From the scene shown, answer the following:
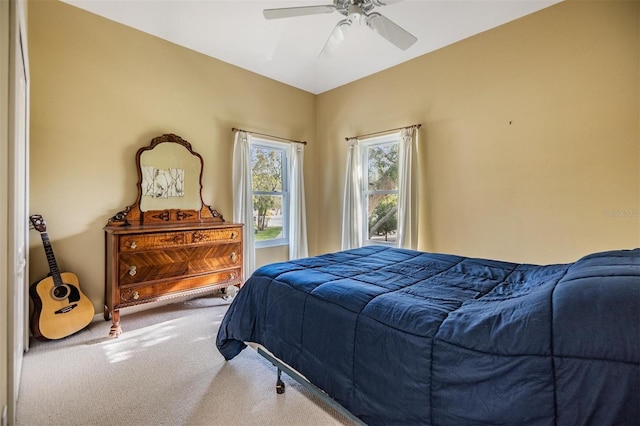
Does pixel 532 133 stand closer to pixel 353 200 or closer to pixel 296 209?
pixel 353 200

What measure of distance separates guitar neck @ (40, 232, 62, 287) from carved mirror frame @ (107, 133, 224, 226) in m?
0.52

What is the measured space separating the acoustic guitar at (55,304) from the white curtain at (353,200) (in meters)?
3.03

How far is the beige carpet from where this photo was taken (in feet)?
5.33

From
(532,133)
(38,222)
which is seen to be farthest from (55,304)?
(532,133)

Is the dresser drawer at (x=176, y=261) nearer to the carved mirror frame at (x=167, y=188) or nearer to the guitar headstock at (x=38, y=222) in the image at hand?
the carved mirror frame at (x=167, y=188)

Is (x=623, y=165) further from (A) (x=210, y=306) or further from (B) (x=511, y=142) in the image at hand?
(A) (x=210, y=306)

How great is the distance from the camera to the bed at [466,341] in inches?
31.9

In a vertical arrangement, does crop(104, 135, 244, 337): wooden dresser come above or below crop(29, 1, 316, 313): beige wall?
below

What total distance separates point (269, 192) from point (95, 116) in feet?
7.09

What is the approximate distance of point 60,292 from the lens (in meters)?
2.55

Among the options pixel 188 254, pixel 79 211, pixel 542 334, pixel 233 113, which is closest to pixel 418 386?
pixel 542 334

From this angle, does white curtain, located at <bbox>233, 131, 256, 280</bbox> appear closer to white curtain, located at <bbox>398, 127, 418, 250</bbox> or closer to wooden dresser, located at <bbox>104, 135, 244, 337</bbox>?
wooden dresser, located at <bbox>104, 135, 244, 337</bbox>

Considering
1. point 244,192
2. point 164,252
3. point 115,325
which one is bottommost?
point 115,325

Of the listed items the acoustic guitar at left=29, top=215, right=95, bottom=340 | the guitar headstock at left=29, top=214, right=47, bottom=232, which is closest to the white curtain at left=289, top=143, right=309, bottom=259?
the acoustic guitar at left=29, top=215, right=95, bottom=340
